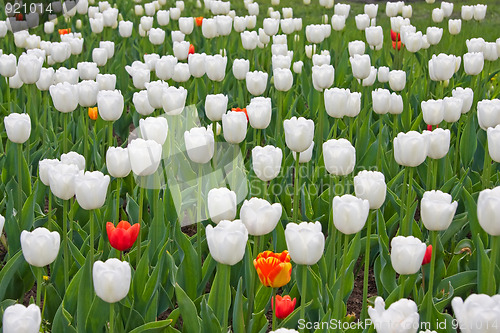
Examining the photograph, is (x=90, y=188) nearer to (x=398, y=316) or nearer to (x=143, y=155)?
(x=143, y=155)

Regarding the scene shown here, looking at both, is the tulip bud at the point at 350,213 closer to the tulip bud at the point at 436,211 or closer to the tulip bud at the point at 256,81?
the tulip bud at the point at 436,211

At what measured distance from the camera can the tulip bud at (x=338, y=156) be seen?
99.9 inches

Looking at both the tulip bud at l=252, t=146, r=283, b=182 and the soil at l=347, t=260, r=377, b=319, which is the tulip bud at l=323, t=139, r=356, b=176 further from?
the soil at l=347, t=260, r=377, b=319

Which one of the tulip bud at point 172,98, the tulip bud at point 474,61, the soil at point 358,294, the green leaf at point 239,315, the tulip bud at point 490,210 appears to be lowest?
the soil at point 358,294

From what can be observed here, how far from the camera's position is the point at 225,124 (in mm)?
2902

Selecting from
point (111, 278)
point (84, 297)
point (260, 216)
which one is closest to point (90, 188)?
point (84, 297)

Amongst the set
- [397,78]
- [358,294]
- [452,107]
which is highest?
[452,107]

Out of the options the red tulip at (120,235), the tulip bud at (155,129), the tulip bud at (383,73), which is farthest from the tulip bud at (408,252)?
the tulip bud at (383,73)

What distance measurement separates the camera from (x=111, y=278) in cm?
192

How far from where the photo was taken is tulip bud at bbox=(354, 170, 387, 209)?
2.33 m

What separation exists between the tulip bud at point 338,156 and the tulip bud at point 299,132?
20 centimetres

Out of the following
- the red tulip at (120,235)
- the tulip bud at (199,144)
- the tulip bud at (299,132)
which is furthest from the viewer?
the tulip bud at (299,132)

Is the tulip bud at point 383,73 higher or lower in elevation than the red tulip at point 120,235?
lower

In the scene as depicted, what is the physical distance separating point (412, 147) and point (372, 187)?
30 cm
